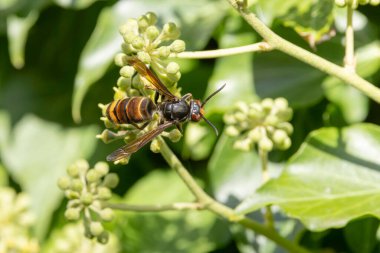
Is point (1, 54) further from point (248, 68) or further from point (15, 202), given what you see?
point (248, 68)

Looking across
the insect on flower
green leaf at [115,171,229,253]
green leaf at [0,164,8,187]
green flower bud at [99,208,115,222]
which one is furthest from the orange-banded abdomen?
green leaf at [0,164,8,187]

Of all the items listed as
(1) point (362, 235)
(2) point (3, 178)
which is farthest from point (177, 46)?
(2) point (3, 178)

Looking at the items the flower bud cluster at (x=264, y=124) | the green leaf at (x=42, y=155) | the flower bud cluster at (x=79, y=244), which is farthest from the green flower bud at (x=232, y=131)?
the green leaf at (x=42, y=155)

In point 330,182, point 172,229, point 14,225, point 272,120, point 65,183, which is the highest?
point 65,183

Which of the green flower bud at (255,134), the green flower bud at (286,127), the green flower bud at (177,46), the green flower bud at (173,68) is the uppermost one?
the green flower bud at (177,46)

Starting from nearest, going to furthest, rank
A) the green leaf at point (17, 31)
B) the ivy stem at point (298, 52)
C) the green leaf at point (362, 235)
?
Result: the ivy stem at point (298, 52) → the green leaf at point (362, 235) → the green leaf at point (17, 31)

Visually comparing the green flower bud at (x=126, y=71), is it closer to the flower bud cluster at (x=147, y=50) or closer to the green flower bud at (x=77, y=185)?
the flower bud cluster at (x=147, y=50)

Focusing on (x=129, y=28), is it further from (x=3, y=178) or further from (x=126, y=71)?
(x=3, y=178)

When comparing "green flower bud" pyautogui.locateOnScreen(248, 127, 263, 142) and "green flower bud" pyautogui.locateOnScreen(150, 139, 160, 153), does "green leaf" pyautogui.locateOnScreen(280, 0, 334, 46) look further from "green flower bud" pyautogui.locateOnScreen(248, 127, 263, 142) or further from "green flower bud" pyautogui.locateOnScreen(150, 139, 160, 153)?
"green flower bud" pyautogui.locateOnScreen(150, 139, 160, 153)
